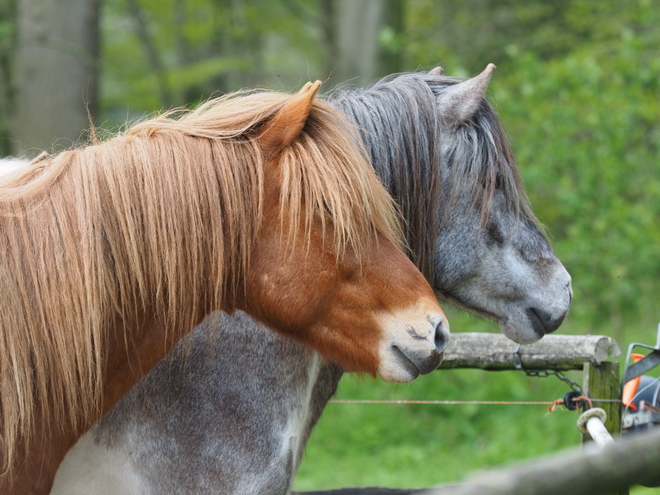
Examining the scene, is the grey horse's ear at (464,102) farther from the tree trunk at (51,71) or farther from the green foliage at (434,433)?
the tree trunk at (51,71)

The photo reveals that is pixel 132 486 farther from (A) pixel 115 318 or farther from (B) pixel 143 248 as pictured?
(B) pixel 143 248

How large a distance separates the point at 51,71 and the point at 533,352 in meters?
4.16

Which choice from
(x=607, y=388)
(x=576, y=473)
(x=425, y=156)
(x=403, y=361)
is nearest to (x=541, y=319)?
(x=607, y=388)

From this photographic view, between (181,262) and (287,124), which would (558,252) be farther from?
(181,262)

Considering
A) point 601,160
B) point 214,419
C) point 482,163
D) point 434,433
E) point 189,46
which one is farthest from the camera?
point 189,46

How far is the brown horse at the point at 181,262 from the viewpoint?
1.60 metres

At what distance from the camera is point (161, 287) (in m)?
1.70

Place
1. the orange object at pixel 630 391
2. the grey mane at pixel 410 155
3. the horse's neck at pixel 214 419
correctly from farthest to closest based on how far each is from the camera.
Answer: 1. the orange object at pixel 630 391
2. the grey mane at pixel 410 155
3. the horse's neck at pixel 214 419

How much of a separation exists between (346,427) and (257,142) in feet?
16.2

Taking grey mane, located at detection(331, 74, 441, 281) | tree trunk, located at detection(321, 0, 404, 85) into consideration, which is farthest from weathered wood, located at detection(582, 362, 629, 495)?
tree trunk, located at detection(321, 0, 404, 85)

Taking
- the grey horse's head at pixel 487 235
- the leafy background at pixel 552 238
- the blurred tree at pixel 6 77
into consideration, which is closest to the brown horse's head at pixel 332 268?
Answer: the grey horse's head at pixel 487 235

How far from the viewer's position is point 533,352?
276 cm

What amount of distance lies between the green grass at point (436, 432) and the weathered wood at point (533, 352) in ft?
7.47

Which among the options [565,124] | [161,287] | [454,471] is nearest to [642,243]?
[565,124]
